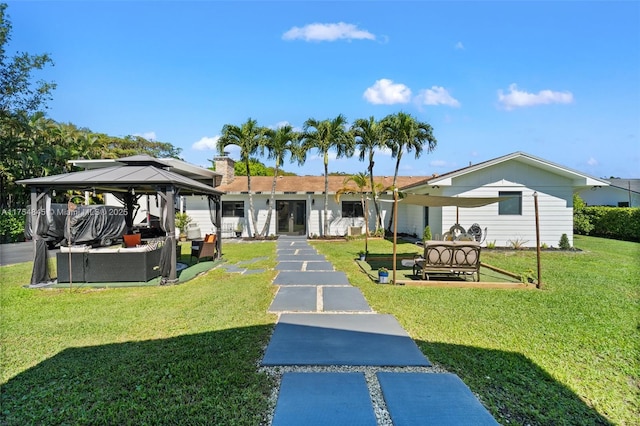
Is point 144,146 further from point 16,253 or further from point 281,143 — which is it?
point 281,143

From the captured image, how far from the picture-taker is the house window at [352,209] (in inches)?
770

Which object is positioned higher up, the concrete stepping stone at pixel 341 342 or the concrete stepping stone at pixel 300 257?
the concrete stepping stone at pixel 300 257

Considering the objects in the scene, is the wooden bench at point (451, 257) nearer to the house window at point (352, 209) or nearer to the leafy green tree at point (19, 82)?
the house window at point (352, 209)

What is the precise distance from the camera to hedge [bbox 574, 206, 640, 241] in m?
17.1

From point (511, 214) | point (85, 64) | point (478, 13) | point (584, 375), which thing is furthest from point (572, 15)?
point (85, 64)

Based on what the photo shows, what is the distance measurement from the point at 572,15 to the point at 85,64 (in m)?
16.3

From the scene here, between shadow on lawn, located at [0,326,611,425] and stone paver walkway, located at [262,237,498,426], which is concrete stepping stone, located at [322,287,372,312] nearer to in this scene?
stone paver walkway, located at [262,237,498,426]

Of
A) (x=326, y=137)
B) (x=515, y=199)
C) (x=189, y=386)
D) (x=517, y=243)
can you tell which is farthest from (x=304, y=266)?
(x=515, y=199)

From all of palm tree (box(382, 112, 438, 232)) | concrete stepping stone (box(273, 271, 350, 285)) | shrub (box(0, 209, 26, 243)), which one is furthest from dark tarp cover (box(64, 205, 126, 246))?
palm tree (box(382, 112, 438, 232))

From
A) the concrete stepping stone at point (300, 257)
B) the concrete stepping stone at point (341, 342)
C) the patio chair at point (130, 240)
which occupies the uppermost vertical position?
the patio chair at point (130, 240)

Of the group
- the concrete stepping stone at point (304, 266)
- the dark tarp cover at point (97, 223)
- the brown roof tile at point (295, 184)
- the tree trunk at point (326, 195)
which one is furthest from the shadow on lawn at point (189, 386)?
the brown roof tile at point (295, 184)

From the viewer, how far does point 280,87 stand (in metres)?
16.2

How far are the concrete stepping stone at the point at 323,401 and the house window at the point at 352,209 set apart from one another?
16467 millimetres

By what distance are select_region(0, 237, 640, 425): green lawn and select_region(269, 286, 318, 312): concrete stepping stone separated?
306 mm
